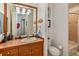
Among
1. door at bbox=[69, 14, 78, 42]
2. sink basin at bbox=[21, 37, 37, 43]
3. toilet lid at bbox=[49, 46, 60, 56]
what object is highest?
door at bbox=[69, 14, 78, 42]

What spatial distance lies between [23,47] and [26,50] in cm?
5

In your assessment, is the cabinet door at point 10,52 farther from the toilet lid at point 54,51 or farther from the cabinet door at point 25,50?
the toilet lid at point 54,51

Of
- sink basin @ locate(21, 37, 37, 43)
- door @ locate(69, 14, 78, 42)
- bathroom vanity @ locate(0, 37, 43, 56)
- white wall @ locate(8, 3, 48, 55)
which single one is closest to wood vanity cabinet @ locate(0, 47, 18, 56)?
bathroom vanity @ locate(0, 37, 43, 56)

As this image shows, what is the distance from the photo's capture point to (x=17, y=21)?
1.33 meters

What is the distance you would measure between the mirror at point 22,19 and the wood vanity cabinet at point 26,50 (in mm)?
129

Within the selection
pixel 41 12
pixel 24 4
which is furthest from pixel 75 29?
pixel 24 4

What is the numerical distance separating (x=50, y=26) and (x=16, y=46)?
0.42 meters

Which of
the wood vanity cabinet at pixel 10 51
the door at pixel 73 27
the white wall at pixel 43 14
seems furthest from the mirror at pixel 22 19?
the door at pixel 73 27

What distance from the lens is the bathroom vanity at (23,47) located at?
1270 millimetres

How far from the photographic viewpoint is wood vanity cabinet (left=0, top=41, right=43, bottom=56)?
4.21 ft

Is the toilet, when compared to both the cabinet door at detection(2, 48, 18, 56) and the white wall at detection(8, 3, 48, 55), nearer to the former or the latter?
the white wall at detection(8, 3, 48, 55)

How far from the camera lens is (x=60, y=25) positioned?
1.37 m

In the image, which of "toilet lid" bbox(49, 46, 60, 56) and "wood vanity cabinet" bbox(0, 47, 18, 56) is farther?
"toilet lid" bbox(49, 46, 60, 56)

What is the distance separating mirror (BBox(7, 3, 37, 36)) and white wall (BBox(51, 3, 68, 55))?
0.22 metres
